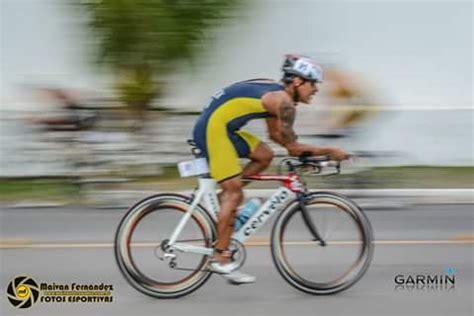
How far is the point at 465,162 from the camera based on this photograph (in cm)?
1375

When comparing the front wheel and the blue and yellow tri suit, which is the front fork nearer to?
the front wheel

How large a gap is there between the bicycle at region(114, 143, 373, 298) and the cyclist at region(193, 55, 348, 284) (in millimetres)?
87

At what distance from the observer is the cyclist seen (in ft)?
22.9

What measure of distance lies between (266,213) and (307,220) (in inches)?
11.5

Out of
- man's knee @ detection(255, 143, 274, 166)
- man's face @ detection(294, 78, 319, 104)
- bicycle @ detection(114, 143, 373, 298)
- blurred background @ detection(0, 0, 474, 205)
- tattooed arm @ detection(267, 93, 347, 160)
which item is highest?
blurred background @ detection(0, 0, 474, 205)

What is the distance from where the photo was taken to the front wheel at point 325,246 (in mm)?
7133

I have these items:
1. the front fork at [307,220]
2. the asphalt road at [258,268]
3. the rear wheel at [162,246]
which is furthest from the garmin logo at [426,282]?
the rear wheel at [162,246]

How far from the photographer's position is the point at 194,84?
Answer: 44.4 feet

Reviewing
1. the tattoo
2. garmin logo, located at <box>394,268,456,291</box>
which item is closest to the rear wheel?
the tattoo

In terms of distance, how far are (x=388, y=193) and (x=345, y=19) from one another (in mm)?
3134

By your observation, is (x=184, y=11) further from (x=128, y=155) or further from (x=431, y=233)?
(x=431, y=233)

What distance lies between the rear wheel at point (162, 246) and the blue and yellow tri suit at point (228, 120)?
35 centimetres

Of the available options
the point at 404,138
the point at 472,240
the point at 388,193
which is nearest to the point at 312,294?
the point at 472,240

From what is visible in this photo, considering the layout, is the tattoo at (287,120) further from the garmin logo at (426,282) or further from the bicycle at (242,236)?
the garmin logo at (426,282)
